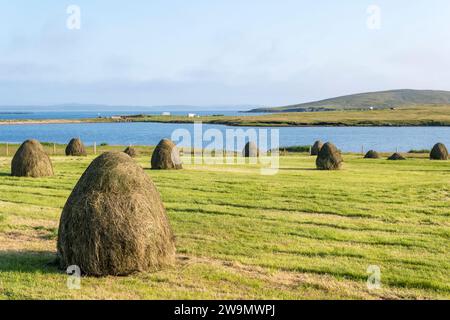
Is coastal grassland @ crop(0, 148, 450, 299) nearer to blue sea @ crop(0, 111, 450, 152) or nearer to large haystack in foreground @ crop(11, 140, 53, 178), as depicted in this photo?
large haystack in foreground @ crop(11, 140, 53, 178)

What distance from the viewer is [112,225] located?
1053cm

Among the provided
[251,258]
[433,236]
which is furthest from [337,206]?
[251,258]

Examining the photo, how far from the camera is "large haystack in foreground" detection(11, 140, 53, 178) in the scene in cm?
2927

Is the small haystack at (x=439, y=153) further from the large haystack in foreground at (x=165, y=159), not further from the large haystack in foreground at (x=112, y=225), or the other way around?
the large haystack in foreground at (x=112, y=225)

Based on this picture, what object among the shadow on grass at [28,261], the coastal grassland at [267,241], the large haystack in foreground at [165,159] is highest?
the large haystack in foreground at [165,159]

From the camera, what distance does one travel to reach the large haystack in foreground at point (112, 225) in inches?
416

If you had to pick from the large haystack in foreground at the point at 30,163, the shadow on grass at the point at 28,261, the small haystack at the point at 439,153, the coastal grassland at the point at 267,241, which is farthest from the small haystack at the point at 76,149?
the shadow on grass at the point at 28,261

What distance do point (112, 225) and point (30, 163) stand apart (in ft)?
68.2

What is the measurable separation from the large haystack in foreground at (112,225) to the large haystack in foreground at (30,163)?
64.7ft

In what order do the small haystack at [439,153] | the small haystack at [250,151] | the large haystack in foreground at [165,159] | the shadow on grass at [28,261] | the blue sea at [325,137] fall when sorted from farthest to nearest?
the blue sea at [325,137] < the small haystack at [250,151] < the small haystack at [439,153] < the large haystack in foreground at [165,159] < the shadow on grass at [28,261]

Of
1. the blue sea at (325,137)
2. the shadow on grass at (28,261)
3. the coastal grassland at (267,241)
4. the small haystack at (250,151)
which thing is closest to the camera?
the coastal grassland at (267,241)

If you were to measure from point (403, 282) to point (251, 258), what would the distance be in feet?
A: 11.6

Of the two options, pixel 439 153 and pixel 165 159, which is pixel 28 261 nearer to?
pixel 165 159
